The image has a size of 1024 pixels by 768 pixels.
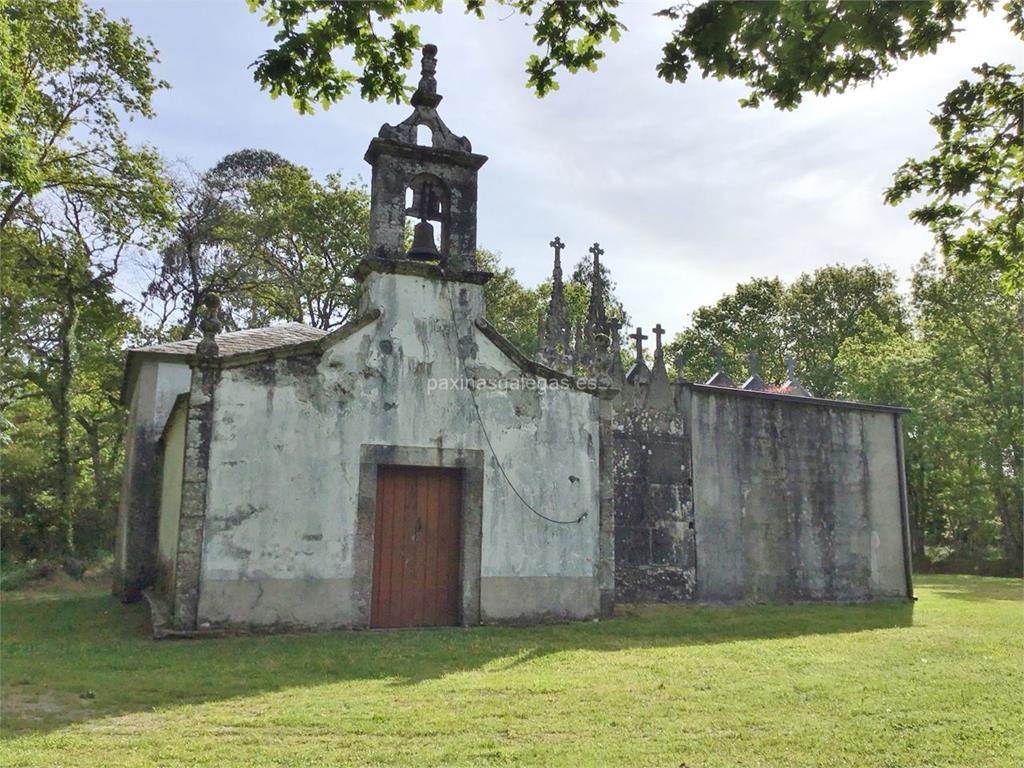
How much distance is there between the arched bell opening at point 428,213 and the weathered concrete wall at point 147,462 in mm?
6606

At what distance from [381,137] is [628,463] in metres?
6.86

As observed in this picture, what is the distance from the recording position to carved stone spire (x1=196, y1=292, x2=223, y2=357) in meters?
10.7

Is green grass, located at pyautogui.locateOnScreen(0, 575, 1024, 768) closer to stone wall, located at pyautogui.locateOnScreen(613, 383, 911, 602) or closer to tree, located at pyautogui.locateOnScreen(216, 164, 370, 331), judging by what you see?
stone wall, located at pyautogui.locateOnScreen(613, 383, 911, 602)

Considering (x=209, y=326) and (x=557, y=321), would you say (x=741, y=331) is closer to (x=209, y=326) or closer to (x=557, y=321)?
(x=557, y=321)

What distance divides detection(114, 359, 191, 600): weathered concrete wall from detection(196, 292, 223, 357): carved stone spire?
568cm

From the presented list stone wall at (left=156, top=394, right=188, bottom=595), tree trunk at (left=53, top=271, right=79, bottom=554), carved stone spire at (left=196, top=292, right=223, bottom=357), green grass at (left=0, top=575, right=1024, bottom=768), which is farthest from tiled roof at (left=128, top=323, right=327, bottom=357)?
tree trunk at (left=53, top=271, right=79, bottom=554)

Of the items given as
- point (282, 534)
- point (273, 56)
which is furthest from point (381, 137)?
point (273, 56)

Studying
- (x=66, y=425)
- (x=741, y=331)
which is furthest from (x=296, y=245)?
(x=741, y=331)

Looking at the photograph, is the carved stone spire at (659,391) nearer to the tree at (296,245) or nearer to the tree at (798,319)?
the tree at (296,245)

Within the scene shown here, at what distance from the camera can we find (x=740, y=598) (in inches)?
577

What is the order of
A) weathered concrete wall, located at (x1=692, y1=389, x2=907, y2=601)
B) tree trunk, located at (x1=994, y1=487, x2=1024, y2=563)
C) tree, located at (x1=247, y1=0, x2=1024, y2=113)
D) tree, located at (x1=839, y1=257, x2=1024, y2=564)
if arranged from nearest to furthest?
tree, located at (x1=247, y1=0, x2=1024, y2=113) → weathered concrete wall, located at (x1=692, y1=389, x2=907, y2=601) → tree, located at (x1=839, y1=257, x2=1024, y2=564) → tree trunk, located at (x1=994, y1=487, x2=1024, y2=563)

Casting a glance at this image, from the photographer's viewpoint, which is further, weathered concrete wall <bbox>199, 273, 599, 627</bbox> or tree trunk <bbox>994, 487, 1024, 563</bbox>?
tree trunk <bbox>994, 487, 1024, 563</bbox>

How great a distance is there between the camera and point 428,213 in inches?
492

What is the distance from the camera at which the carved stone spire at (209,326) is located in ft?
35.0
